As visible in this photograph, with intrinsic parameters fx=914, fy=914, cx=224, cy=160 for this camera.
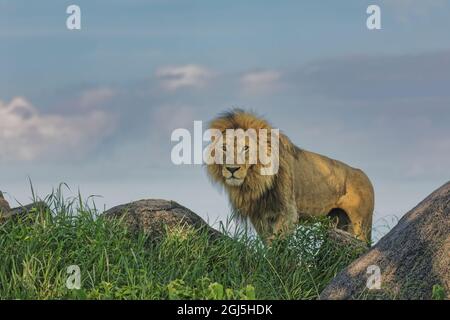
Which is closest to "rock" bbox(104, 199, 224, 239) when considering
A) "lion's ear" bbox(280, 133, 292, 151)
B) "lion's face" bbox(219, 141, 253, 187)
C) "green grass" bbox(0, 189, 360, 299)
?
"green grass" bbox(0, 189, 360, 299)

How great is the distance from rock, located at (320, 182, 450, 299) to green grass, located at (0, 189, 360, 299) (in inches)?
36.8

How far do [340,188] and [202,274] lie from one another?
5.45 m

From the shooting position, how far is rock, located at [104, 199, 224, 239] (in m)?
9.86

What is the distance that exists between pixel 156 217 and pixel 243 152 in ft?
6.93

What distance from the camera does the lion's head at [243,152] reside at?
38.6ft

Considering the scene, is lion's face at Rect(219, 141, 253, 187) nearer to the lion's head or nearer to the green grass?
the lion's head

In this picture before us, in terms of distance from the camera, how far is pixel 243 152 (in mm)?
11750

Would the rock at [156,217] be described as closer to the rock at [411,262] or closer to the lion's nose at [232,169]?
the lion's nose at [232,169]

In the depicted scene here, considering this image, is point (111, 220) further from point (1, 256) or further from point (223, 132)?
point (223, 132)

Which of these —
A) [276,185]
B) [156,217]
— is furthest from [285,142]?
[156,217]

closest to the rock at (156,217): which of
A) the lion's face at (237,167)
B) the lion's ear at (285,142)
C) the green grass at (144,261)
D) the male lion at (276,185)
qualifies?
the green grass at (144,261)

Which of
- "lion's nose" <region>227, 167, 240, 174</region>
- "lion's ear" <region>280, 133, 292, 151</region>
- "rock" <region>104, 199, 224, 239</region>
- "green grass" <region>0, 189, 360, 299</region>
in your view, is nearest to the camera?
"green grass" <region>0, 189, 360, 299</region>

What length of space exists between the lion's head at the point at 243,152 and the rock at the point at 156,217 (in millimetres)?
1627
